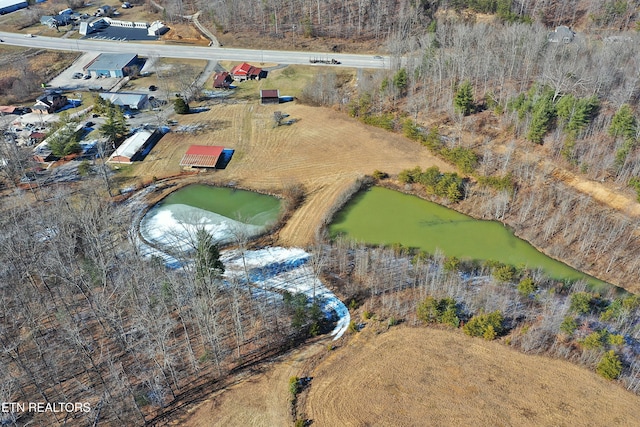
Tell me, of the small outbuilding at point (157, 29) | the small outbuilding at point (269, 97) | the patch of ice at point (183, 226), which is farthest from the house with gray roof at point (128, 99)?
the small outbuilding at point (157, 29)

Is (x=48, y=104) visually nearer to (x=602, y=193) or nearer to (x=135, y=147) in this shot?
(x=135, y=147)

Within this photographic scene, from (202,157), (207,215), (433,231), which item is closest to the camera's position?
(433,231)

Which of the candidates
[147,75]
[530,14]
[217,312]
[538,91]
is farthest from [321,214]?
[530,14]

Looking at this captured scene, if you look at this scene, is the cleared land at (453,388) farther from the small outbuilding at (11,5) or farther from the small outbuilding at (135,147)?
the small outbuilding at (11,5)

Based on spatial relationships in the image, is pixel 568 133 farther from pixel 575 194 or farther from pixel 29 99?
pixel 29 99

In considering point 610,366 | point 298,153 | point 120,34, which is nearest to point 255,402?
point 610,366

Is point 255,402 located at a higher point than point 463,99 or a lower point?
lower

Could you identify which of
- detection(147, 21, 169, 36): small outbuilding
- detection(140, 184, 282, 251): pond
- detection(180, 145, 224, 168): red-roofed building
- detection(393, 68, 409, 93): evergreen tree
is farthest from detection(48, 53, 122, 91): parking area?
detection(393, 68, 409, 93): evergreen tree
